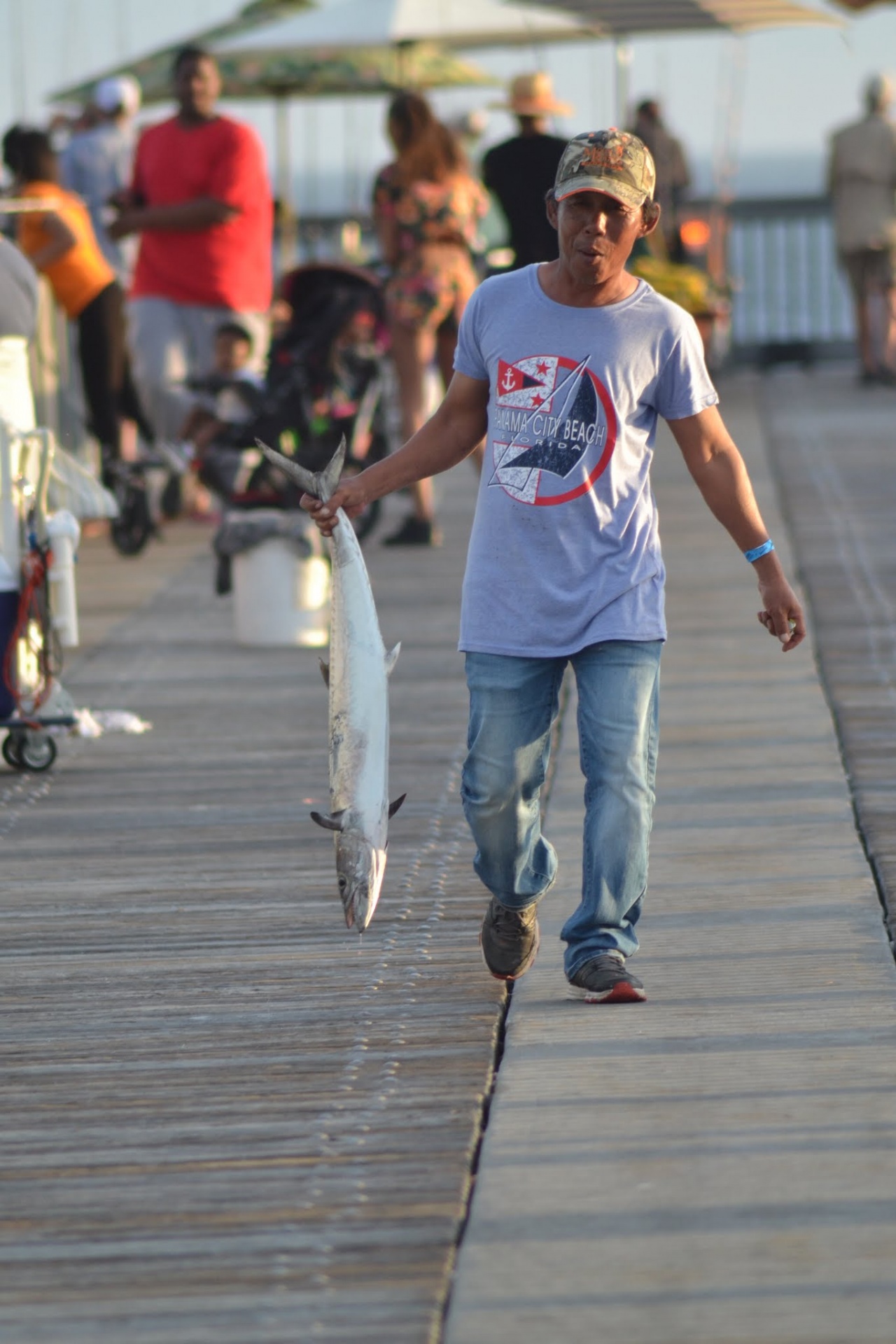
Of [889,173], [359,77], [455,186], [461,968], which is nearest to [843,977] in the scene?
[461,968]

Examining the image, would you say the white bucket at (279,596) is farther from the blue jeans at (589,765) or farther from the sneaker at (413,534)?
the blue jeans at (589,765)

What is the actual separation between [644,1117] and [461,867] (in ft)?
5.55

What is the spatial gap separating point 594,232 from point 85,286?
6767mm

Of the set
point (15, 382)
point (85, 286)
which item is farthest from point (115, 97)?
point (15, 382)

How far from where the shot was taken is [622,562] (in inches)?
155

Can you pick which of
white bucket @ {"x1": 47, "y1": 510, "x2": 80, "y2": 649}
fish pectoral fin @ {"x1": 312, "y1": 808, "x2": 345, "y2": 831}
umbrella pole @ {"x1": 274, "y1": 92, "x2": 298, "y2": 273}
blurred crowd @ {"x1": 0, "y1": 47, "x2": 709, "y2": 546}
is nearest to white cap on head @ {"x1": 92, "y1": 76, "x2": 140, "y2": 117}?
blurred crowd @ {"x1": 0, "y1": 47, "x2": 709, "y2": 546}

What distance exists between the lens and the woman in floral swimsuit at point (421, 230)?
9461mm

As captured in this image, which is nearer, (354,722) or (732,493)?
(354,722)

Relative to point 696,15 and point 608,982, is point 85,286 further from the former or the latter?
point 608,982

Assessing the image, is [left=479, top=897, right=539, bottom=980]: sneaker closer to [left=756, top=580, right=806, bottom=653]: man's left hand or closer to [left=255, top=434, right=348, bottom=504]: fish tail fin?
[left=756, top=580, right=806, bottom=653]: man's left hand

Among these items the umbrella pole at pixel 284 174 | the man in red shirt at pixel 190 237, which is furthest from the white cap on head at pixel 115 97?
the umbrella pole at pixel 284 174

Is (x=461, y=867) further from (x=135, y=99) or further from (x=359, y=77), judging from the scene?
(x=359, y=77)

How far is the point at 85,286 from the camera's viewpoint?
33.4 feet

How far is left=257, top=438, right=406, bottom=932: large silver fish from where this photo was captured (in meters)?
3.87
